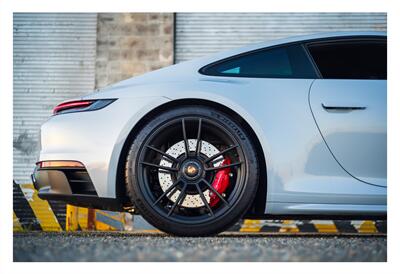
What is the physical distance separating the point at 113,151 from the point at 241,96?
2.64 feet

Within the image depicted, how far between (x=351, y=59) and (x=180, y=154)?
4.12ft

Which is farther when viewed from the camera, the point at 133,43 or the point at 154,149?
the point at 133,43

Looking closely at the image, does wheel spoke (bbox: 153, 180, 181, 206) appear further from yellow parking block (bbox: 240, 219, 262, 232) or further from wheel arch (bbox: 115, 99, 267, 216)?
yellow parking block (bbox: 240, 219, 262, 232)

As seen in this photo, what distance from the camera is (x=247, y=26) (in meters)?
7.45

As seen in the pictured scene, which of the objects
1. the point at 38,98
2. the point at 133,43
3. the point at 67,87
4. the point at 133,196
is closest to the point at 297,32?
the point at 133,43

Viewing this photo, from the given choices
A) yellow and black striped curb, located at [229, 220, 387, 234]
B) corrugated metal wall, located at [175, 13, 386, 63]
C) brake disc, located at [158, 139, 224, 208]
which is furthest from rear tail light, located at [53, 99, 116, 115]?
corrugated metal wall, located at [175, 13, 386, 63]

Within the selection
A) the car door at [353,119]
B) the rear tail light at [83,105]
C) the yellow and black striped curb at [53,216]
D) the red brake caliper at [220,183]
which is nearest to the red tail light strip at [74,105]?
the rear tail light at [83,105]

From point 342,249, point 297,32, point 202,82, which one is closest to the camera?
point 342,249

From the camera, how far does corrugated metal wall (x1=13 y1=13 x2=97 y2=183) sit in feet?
24.3

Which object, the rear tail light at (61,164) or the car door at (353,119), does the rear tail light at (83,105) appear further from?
the car door at (353,119)

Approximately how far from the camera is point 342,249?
7.11 feet

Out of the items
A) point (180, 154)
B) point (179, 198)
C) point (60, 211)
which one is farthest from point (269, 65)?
point (60, 211)

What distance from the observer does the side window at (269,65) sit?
312 cm
